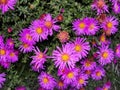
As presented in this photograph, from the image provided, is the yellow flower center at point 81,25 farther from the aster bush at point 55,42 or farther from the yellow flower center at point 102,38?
the yellow flower center at point 102,38

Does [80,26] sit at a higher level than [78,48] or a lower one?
higher

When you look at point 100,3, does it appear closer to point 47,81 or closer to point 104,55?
point 104,55

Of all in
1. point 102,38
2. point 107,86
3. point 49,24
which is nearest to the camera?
point 49,24

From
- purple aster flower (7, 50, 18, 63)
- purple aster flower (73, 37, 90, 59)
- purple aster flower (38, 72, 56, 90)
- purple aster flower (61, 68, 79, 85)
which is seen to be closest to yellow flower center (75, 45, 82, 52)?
purple aster flower (73, 37, 90, 59)

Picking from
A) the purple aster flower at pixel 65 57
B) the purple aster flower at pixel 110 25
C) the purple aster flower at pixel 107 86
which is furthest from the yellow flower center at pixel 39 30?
the purple aster flower at pixel 107 86

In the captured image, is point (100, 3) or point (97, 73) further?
point (97, 73)

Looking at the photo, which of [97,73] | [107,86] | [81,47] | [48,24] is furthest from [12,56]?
[107,86]

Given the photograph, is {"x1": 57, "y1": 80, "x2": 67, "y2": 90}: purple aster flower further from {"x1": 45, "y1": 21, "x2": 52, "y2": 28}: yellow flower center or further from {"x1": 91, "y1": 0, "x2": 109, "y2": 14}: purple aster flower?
{"x1": 91, "y1": 0, "x2": 109, "y2": 14}: purple aster flower

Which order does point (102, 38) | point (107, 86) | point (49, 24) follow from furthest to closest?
point (107, 86) → point (102, 38) → point (49, 24)
